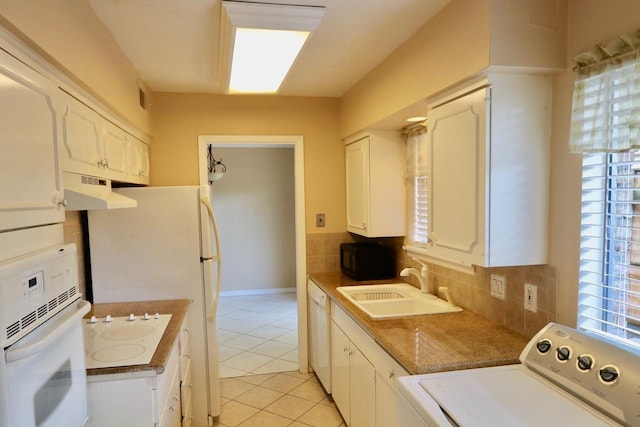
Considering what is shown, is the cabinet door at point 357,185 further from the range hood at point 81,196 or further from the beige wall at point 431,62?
the range hood at point 81,196

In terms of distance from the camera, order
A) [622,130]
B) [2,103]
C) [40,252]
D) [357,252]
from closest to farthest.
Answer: [2,103] → [40,252] → [622,130] → [357,252]

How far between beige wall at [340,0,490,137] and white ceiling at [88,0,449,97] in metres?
0.07

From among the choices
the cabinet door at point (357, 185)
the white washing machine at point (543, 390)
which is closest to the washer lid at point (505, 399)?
the white washing machine at point (543, 390)

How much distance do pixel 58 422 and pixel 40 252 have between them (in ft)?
1.70

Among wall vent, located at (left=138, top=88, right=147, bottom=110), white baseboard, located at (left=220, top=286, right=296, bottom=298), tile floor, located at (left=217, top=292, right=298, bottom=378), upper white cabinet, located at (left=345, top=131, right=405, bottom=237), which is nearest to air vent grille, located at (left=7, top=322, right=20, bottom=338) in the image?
wall vent, located at (left=138, top=88, right=147, bottom=110)

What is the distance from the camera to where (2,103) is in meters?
0.99

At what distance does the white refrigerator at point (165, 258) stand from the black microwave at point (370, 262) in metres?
1.10

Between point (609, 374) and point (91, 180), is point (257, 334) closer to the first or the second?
point (91, 180)

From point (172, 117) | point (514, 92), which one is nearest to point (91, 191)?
point (172, 117)

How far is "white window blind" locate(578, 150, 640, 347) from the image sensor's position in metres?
1.39

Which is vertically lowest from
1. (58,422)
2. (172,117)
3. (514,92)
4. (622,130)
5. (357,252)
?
(58,422)

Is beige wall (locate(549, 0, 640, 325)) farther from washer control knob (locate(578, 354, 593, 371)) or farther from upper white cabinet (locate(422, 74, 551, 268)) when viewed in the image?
washer control knob (locate(578, 354, 593, 371))

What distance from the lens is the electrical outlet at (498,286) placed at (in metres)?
1.91

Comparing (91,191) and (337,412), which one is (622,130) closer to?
(91,191)
